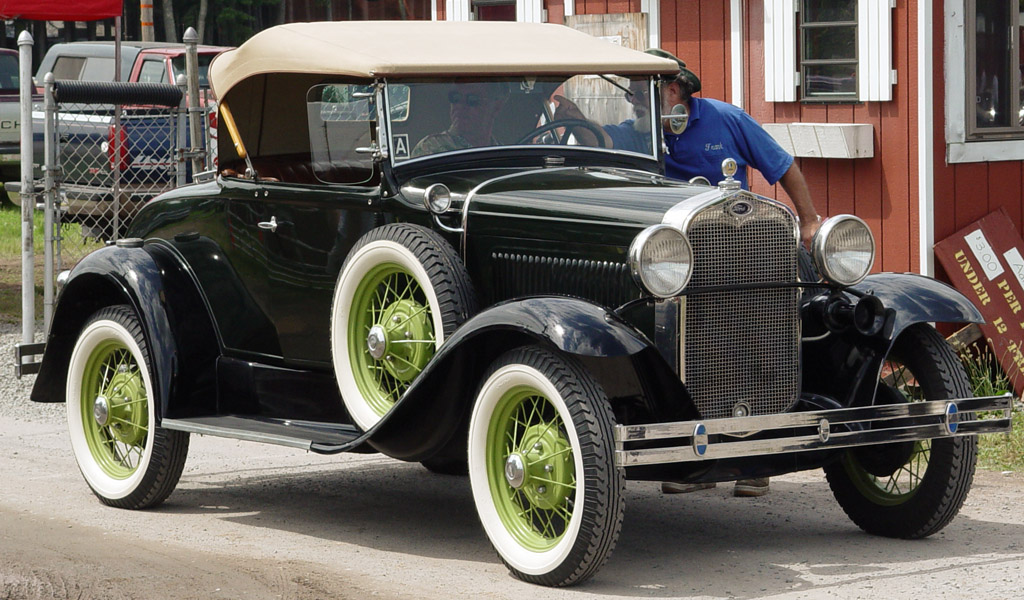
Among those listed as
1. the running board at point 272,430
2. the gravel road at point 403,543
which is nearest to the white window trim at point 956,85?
the gravel road at point 403,543

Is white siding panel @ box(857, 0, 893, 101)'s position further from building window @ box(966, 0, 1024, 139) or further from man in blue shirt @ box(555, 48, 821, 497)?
man in blue shirt @ box(555, 48, 821, 497)

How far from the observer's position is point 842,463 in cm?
574

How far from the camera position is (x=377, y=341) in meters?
5.49

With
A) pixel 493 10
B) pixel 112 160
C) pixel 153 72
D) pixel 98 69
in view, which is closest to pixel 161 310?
pixel 493 10

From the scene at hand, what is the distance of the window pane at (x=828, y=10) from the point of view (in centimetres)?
918

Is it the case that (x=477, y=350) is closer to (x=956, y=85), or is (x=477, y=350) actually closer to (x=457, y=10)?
(x=956, y=85)

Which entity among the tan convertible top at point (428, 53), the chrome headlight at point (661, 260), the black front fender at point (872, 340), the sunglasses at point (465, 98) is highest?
the tan convertible top at point (428, 53)

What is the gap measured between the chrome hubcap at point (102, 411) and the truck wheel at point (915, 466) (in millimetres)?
3028

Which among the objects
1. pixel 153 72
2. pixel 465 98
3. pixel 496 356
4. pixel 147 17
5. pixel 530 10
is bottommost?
pixel 496 356

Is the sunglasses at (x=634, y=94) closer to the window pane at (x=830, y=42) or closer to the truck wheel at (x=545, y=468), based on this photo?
the truck wheel at (x=545, y=468)

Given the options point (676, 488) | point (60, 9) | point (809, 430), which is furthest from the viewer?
point (60, 9)

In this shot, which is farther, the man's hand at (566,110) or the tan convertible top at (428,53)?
the man's hand at (566,110)

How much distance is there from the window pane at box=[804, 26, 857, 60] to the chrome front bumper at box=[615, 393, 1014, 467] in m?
4.32

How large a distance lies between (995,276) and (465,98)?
4.41m
